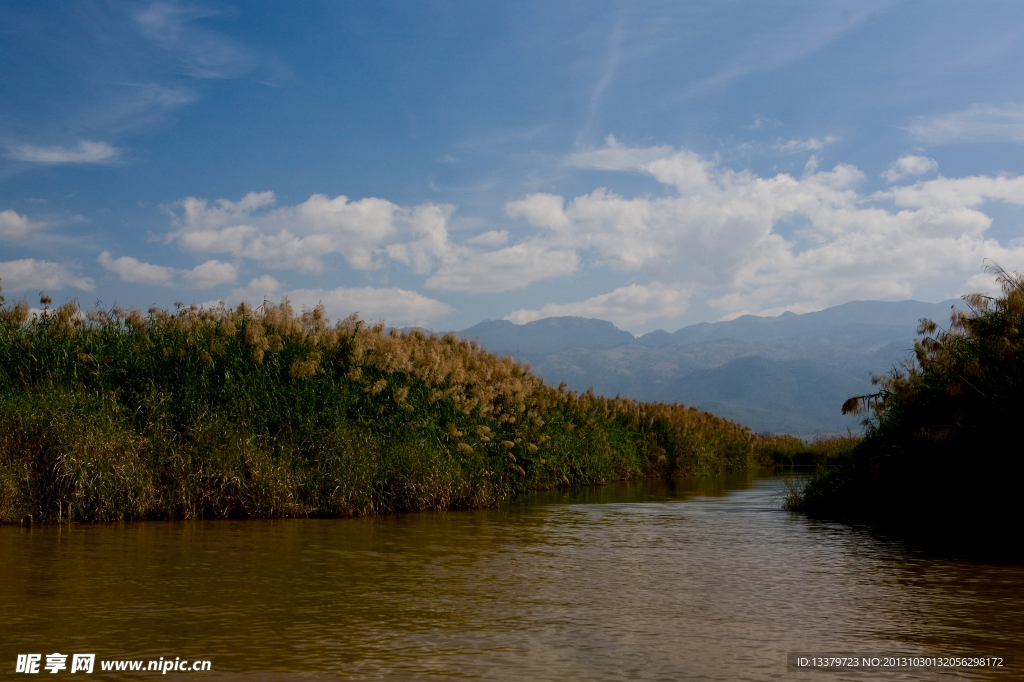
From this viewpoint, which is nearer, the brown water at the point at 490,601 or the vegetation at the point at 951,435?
the brown water at the point at 490,601

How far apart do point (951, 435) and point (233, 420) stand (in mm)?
10239

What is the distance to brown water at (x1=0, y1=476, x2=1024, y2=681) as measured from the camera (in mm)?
5359

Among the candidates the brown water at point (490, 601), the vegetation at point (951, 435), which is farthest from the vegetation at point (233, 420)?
the vegetation at point (951, 435)

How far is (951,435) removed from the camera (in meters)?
11.2

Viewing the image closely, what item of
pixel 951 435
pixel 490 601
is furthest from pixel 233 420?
pixel 951 435

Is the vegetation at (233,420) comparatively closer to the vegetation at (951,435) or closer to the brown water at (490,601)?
the brown water at (490,601)

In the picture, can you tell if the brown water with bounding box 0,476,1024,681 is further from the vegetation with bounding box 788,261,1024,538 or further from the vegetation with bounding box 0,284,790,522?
the vegetation with bounding box 788,261,1024,538

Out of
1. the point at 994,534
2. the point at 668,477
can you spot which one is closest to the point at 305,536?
the point at 994,534

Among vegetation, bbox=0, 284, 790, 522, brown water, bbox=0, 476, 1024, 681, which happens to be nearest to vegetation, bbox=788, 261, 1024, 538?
brown water, bbox=0, 476, 1024, 681

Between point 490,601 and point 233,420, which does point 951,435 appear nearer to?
point 490,601

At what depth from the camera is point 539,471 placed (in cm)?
1873

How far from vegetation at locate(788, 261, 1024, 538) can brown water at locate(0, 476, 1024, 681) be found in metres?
1.36

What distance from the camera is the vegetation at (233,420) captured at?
38.4ft

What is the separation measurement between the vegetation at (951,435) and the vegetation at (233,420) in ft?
21.6
